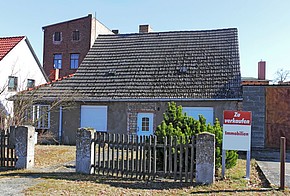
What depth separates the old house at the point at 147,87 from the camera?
18.1 metres

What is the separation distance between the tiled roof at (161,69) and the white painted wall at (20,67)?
6.03 meters

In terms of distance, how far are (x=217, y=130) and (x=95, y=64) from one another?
14088 millimetres

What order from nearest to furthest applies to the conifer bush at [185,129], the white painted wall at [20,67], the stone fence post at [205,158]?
the stone fence post at [205,158]
the conifer bush at [185,129]
the white painted wall at [20,67]

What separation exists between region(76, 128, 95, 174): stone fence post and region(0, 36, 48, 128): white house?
50.7 feet

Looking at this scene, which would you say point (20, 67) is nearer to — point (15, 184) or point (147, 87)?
point (147, 87)

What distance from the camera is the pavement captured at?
9415 mm

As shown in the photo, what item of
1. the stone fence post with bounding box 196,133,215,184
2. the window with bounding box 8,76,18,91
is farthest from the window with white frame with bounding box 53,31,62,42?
the stone fence post with bounding box 196,133,215,184

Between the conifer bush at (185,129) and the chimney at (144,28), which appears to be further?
the chimney at (144,28)

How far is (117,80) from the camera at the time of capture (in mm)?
20516

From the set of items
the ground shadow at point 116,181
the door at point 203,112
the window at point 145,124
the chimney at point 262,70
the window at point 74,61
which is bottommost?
the ground shadow at point 116,181

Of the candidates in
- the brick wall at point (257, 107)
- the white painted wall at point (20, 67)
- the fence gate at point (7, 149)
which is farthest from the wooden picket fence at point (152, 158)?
the white painted wall at point (20, 67)

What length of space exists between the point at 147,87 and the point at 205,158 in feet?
35.9

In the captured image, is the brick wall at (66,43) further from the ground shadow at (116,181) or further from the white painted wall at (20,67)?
the ground shadow at (116,181)

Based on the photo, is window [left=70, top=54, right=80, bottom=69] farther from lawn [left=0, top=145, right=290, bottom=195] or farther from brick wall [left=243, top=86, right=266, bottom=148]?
lawn [left=0, top=145, right=290, bottom=195]
